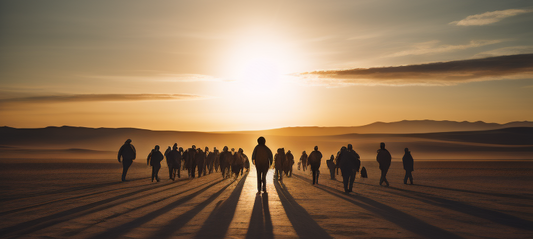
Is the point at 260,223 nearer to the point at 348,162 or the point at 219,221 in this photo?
the point at 219,221

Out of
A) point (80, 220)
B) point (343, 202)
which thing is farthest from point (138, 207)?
point (343, 202)

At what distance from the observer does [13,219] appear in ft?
34.1

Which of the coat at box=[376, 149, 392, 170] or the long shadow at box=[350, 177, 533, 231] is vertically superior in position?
the coat at box=[376, 149, 392, 170]

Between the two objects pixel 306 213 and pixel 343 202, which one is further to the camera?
pixel 343 202

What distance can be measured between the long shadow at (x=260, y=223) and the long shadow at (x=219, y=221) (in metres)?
0.49

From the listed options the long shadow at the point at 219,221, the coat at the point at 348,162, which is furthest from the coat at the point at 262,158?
the long shadow at the point at 219,221

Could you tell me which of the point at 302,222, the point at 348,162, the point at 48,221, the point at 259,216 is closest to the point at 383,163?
the point at 348,162

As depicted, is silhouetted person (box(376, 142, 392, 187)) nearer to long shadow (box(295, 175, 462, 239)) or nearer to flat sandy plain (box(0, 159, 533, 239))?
flat sandy plain (box(0, 159, 533, 239))

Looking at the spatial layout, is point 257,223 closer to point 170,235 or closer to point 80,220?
point 170,235

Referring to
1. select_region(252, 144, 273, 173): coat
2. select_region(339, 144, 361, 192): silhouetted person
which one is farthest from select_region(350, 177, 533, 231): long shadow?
select_region(252, 144, 273, 173): coat

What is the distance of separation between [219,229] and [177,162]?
17607mm

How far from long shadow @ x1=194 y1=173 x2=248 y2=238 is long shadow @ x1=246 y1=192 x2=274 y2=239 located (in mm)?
494

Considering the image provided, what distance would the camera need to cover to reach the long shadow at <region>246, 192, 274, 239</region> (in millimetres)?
8789

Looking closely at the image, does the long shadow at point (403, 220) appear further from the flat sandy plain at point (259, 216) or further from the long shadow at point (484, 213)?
the long shadow at point (484, 213)
